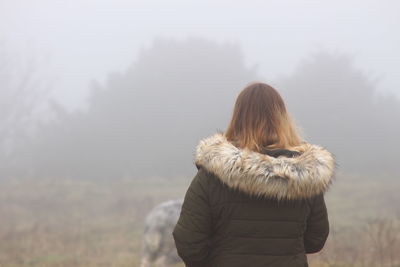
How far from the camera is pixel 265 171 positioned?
2107mm

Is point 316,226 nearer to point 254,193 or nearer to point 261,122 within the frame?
point 254,193

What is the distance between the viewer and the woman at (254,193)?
2.12m

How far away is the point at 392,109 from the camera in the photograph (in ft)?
141

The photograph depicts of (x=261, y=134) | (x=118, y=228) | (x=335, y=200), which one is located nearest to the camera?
(x=261, y=134)

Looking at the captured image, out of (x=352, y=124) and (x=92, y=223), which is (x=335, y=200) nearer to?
(x=92, y=223)

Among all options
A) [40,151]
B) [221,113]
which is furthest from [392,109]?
[40,151]

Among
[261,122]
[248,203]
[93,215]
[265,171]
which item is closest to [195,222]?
[248,203]

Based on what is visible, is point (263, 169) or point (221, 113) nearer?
point (263, 169)

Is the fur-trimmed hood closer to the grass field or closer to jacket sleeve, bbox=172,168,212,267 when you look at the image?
jacket sleeve, bbox=172,168,212,267

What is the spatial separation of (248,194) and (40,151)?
39.0m

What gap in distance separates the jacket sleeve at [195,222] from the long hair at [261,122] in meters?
0.27

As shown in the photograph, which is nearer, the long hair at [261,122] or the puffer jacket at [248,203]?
the puffer jacket at [248,203]

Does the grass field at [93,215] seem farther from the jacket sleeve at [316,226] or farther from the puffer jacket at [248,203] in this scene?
the puffer jacket at [248,203]

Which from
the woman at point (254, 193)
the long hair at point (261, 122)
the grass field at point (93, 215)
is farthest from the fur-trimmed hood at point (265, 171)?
the grass field at point (93, 215)
